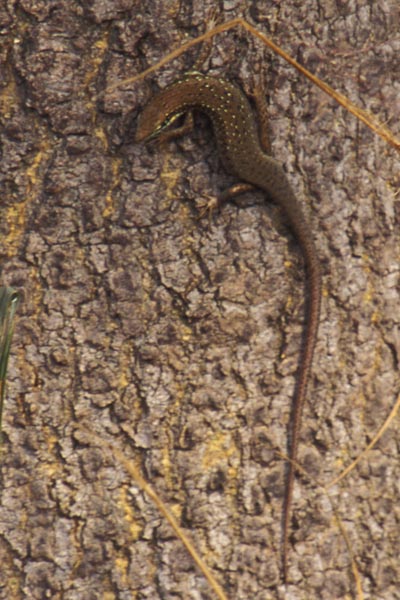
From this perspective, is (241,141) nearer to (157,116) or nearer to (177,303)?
(157,116)

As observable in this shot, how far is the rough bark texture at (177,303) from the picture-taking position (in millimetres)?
1587

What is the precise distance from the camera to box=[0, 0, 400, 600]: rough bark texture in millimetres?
1587

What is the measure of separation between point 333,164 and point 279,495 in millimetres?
793

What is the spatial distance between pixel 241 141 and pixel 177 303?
39cm

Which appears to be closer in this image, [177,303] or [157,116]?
[157,116]

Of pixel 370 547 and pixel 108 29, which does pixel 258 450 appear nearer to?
pixel 370 547

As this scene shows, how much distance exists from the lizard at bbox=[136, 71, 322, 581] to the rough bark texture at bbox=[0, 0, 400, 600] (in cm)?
3

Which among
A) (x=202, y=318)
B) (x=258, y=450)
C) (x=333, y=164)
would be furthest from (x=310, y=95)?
(x=258, y=450)

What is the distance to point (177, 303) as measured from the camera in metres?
1.66

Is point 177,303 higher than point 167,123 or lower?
lower

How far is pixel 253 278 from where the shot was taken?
168 centimetres

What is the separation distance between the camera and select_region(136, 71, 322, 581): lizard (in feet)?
5.18

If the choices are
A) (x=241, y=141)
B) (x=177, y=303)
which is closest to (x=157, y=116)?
(x=241, y=141)

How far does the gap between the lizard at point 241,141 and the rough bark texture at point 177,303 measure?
0.09 feet
